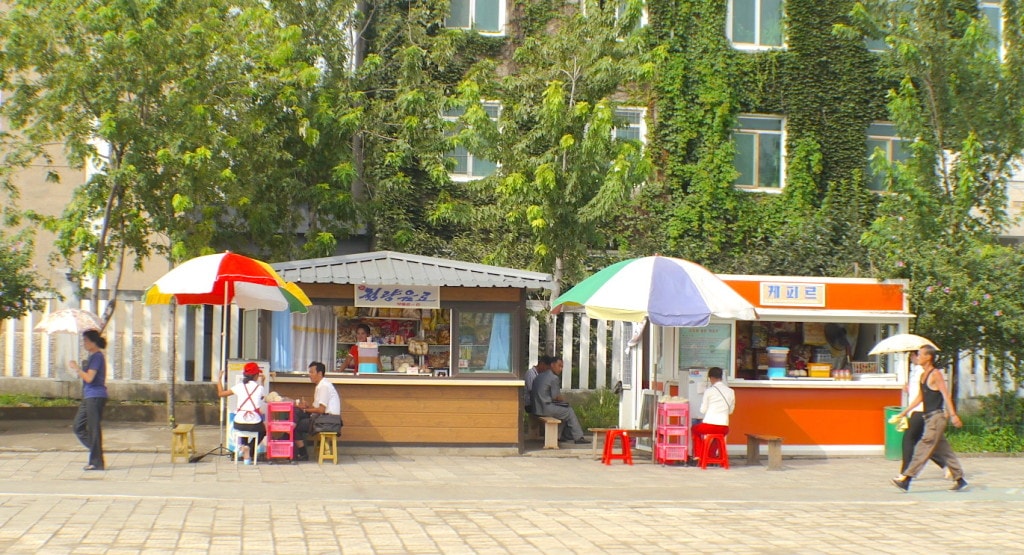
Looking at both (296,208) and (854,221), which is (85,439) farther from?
(854,221)

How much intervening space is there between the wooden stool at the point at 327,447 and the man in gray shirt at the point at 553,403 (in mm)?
3979

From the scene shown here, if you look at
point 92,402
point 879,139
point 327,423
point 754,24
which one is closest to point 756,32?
point 754,24

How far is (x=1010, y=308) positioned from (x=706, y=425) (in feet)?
18.0

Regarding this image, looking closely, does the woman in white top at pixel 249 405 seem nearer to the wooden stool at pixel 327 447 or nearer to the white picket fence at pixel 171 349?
the wooden stool at pixel 327 447

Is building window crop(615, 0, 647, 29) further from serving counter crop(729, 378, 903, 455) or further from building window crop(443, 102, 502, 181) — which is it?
serving counter crop(729, 378, 903, 455)

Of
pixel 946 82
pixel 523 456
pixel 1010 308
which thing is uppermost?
pixel 946 82

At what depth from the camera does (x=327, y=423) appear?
49.4 ft

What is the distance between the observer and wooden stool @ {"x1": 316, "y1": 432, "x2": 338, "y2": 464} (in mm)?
14969

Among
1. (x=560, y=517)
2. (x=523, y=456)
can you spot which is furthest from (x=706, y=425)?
(x=560, y=517)

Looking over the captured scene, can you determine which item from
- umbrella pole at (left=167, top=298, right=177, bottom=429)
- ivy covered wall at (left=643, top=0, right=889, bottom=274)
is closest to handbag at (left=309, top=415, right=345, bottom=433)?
umbrella pole at (left=167, top=298, right=177, bottom=429)

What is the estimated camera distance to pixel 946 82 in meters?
19.1

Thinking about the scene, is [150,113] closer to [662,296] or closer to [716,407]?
[662,296]

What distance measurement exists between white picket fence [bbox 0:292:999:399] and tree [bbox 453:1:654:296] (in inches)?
53.4

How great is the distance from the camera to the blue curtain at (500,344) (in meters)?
16.6
